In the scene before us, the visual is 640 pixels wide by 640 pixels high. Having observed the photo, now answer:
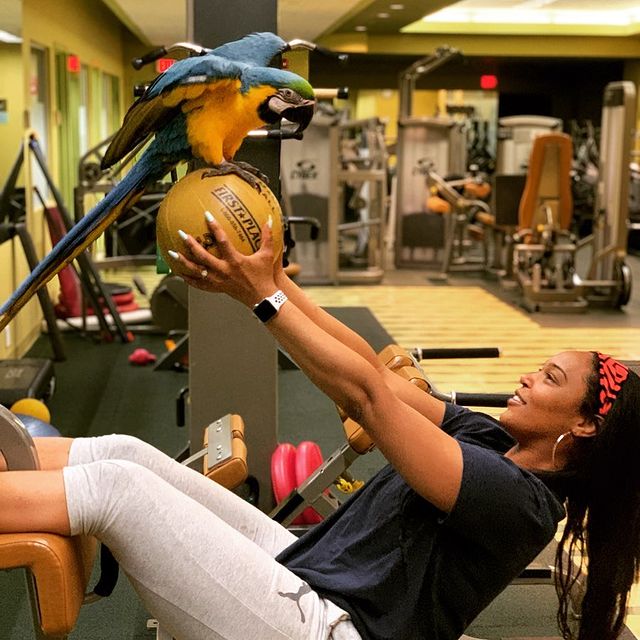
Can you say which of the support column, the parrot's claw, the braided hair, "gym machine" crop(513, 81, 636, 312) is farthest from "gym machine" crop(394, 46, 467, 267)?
the parrot's claw

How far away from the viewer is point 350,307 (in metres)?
7.32

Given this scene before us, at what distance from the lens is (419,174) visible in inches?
373

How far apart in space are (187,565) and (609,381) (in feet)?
2.32

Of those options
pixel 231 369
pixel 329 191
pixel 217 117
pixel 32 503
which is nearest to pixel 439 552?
pixel 32 503

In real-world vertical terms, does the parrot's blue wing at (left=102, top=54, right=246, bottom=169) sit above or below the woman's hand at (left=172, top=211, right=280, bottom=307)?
above

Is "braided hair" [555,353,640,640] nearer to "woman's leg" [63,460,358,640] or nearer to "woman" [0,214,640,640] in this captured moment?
"woman" [0,214,640,640]

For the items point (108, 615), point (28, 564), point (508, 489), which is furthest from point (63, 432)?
point (508, 489)

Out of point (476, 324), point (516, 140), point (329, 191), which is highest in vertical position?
point (516, 140)

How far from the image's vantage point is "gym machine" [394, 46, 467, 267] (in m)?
9.45

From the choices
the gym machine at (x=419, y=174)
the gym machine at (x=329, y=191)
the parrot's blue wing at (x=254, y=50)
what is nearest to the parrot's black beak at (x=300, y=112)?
the parrot's blue wing at (x=254, y=50)

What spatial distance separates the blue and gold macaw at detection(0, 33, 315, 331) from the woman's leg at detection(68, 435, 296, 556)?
347 millimetres

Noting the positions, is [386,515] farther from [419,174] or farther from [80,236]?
[419,174]

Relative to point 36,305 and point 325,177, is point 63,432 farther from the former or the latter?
point 325,177

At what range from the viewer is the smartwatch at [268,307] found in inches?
51.2
